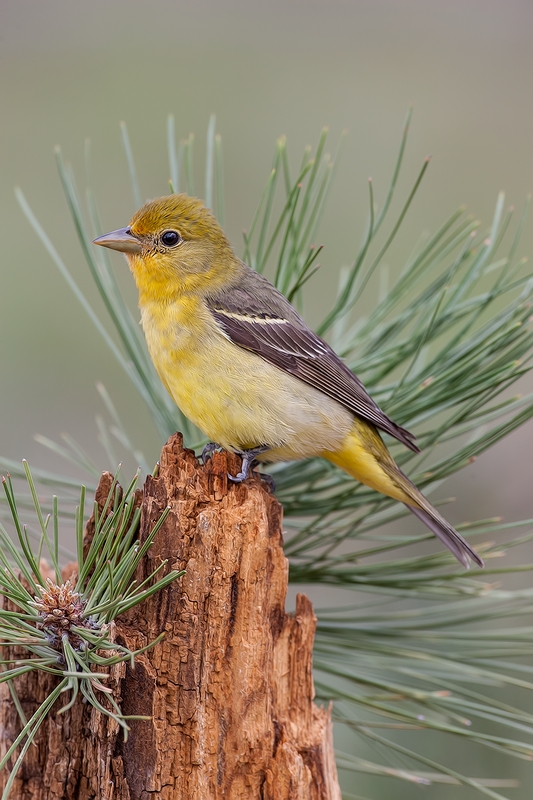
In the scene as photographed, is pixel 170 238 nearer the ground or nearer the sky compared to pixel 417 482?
nearer the sky

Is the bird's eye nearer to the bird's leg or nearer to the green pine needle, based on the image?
the green pine needle

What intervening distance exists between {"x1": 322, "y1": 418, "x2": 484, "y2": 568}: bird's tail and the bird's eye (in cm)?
122

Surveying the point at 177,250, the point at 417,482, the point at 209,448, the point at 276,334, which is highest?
the point at 177,250

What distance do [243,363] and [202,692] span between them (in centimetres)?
167

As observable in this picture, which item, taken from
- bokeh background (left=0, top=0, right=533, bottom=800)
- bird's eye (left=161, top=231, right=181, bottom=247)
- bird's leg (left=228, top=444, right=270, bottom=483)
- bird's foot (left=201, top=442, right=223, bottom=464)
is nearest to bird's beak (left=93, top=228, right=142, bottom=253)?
bird's eye (left=161, top=231, right=181, bottom=247)

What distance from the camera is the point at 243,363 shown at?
3.61 meters

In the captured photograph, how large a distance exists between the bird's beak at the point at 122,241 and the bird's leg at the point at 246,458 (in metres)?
1.08

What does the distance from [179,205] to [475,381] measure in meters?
1.62

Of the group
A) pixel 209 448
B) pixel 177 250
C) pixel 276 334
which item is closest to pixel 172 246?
pixel 177 250

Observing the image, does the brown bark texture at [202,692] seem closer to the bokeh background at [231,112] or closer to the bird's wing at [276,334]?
the bird's wing at [276,334]

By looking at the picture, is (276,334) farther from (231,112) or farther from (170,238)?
(231,112)

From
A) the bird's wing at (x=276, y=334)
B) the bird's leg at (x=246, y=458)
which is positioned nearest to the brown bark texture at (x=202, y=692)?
the bird's leg at (x=246, y=458)

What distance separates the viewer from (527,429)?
14.6ft

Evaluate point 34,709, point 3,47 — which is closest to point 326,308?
point 3,47
